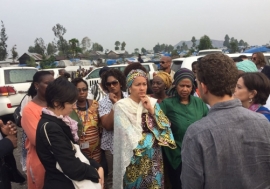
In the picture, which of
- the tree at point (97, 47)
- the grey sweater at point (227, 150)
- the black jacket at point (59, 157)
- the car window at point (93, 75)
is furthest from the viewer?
the tree at point (97, 47)

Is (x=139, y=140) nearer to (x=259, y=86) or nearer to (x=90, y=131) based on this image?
(x=90, y=131)

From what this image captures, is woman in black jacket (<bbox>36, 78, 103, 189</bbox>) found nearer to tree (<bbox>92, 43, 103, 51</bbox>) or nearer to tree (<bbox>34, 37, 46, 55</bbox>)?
tree (<bbox>34, 37, 46, 55</bbox>)

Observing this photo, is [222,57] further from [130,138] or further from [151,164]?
[151,164]

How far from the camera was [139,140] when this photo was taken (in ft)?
8.52

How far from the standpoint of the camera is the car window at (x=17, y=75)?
8.13 m

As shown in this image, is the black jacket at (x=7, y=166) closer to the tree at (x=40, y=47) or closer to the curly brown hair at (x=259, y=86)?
the curly brown hair at (x=259, y=86)

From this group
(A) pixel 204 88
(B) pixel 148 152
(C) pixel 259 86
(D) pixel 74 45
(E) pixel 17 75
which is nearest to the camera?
(A) pixel 204 88

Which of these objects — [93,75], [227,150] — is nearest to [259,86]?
[227,150]

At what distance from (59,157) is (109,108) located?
1230mm

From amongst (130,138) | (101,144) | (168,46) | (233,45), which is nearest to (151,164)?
(130,138)

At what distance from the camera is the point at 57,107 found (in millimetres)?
2045

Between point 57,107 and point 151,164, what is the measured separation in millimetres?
1160

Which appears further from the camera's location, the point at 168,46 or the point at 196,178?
the point at 168,46

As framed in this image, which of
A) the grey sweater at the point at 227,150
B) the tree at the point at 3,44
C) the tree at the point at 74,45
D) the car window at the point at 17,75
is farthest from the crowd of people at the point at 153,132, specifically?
the tree at the point at 3,44
